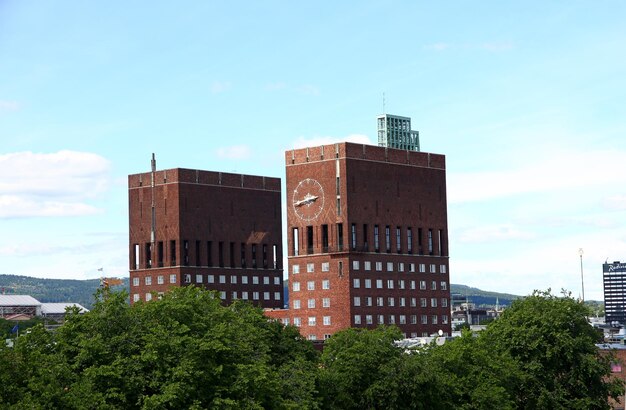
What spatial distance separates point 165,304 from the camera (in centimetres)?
9625

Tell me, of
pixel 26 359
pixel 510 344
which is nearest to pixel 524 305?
pixel 510 344

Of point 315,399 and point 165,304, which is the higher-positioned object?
point 165,304

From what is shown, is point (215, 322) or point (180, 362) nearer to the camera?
point (180, 362)

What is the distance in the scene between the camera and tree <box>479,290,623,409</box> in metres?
133

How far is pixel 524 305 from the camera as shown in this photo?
14000 centimetres

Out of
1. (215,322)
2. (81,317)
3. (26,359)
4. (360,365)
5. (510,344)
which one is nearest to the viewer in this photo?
(26,359)

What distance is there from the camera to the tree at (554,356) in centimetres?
13262

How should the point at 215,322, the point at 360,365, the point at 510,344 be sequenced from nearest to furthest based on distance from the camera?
1. the point at 215,322
2. the point at 360,365
3. the point at 510,344

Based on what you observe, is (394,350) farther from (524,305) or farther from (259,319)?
(524,305)

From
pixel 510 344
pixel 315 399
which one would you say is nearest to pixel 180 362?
pixel 315 399

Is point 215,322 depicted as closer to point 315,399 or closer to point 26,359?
point 315,399

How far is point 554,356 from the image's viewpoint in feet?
441

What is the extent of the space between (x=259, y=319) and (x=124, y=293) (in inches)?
1149

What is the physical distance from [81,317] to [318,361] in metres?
34.6
